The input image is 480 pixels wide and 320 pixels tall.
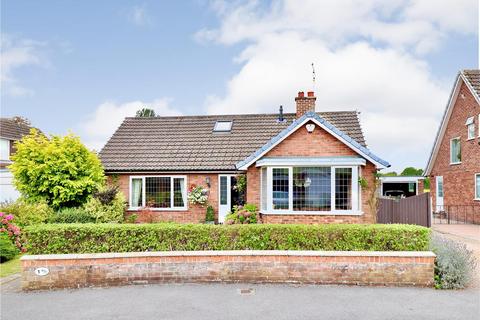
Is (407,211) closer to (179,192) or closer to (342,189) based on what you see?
(342,189)

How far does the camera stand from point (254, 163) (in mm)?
15289

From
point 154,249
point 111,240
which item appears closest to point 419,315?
point 154,249

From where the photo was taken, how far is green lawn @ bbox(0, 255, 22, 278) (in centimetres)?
1006

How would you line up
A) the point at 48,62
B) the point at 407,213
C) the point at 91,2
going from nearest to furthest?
the point at 91,2 → the point at 48,62 → the point at 407,213

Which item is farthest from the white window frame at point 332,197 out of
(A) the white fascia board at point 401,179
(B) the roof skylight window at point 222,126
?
(A) the white fascia board at point 401,179

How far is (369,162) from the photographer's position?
14.4 metres

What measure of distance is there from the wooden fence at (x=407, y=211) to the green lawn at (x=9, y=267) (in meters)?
13.3

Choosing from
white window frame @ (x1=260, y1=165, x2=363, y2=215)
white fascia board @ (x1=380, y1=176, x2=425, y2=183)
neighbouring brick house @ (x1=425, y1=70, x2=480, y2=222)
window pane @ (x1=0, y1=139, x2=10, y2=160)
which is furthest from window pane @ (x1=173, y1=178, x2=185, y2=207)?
window pane @ (x1=0, y1=139, x2=10, y2=160)

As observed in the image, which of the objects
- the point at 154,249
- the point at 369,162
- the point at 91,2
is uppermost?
the point at 91,2

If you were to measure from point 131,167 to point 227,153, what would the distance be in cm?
474

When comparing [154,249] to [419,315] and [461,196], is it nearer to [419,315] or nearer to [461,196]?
[419,315]

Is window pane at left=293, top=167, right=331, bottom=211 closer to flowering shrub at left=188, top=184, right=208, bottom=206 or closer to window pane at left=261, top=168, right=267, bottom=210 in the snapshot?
window pane at left=261, top=168, right=267, bottom=210

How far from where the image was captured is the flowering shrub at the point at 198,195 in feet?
60.2

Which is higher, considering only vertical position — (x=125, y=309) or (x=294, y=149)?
(x=294, y=149)
